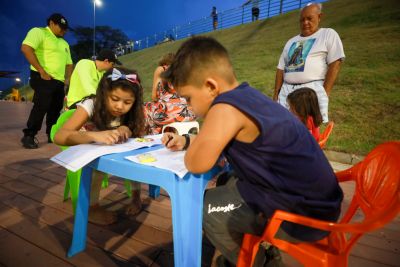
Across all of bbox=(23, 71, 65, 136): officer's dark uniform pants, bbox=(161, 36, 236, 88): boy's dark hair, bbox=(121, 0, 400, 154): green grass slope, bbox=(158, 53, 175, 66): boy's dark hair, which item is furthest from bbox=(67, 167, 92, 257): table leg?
bbox=(121, 0, 400, 154): green grass slope

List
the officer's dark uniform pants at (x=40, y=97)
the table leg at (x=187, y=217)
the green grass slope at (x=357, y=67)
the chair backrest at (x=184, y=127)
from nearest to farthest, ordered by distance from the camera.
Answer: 1. the table leg at (x=187, y=217)
2. the chair backrest at (x=184, y=127)
3. the officer's dark uniform pants at (x=40, y=97)
4. the green grass slope at (x=357, y=67)

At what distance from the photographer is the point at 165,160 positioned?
3.50ft

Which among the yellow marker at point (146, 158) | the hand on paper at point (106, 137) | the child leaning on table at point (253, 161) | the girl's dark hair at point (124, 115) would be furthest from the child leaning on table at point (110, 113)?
the child leaning on table at point (253, 161)

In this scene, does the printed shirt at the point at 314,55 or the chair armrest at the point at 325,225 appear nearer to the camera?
the chair armrest at the point at 325,225

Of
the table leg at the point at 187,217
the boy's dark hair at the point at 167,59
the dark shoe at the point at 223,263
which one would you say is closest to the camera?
the table leg at the point at 187,217

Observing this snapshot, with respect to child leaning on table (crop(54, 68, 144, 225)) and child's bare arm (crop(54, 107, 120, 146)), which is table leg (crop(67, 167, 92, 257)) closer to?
child's bare arm (crop(54, 107, 120, 146))

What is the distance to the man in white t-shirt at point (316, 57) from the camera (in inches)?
94.0

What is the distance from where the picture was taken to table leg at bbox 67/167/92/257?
1.32 m

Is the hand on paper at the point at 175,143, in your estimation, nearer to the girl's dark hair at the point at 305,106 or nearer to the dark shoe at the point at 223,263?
the dark shoe at the point at 223,263

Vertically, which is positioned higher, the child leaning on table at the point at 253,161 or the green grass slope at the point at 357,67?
the green grass slope at the point at 357,67

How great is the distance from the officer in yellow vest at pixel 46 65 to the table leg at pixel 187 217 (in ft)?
11.7

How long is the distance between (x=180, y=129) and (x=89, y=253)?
1.46m

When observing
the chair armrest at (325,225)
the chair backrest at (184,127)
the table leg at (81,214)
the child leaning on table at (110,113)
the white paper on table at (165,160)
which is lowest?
the table leg at (81,214)

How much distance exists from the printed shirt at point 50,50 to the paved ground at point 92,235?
6.32 ft
